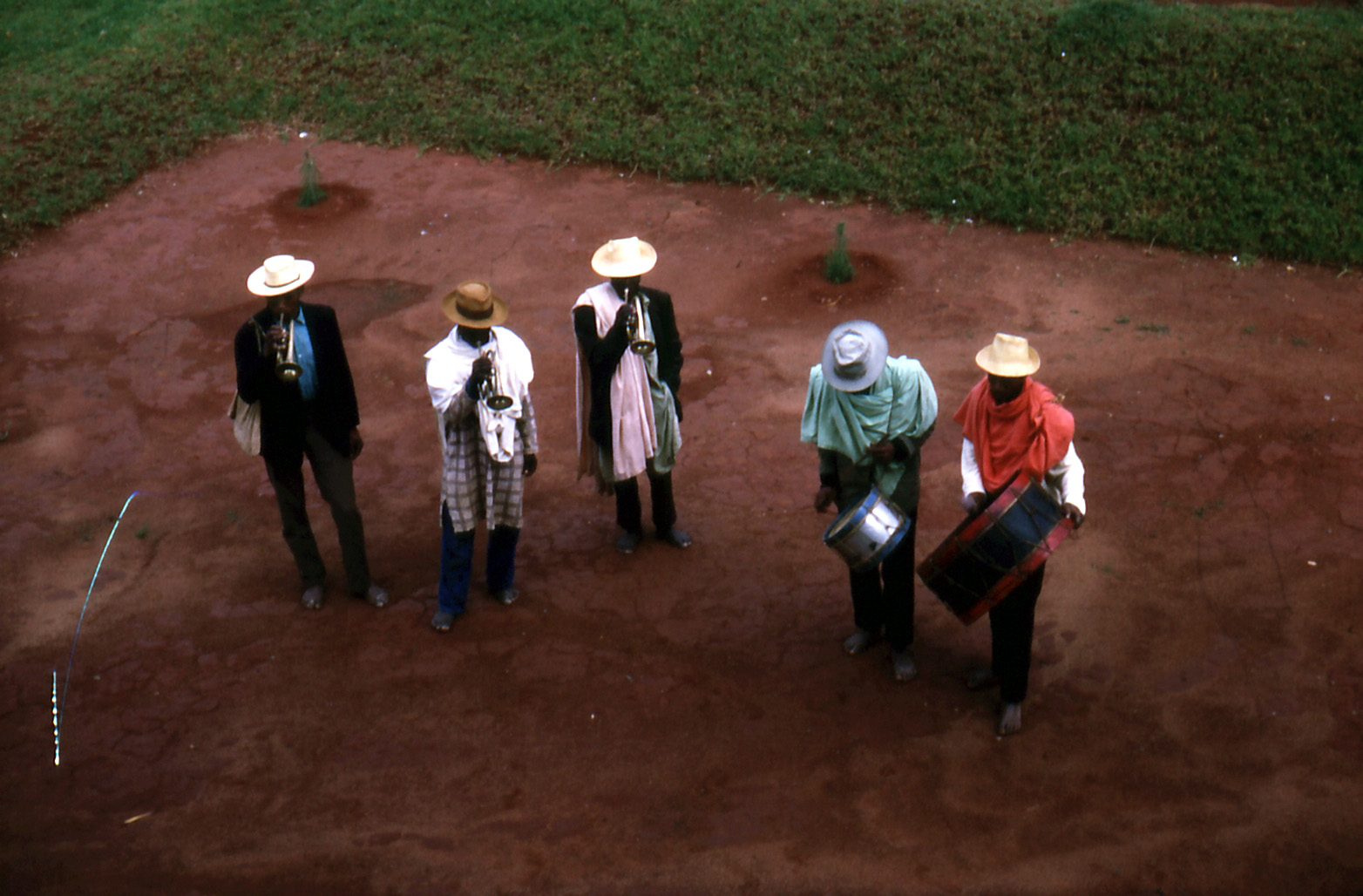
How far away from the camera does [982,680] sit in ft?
18.2

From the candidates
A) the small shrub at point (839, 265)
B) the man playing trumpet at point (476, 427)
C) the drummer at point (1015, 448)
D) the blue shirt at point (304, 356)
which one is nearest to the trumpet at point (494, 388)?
the man playing trumpet at point (476, 427)

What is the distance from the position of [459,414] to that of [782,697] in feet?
6.93

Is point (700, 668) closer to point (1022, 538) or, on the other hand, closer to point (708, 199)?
point (1022, 538)

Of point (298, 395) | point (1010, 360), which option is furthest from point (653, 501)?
point (1010, 360)

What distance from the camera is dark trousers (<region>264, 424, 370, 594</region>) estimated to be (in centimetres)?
596

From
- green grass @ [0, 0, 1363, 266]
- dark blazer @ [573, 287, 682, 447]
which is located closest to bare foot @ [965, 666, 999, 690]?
dark blazer @ [573, 287, 682, 447]

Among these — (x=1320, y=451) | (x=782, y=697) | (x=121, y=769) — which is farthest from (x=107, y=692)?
(x=1320, y=451)

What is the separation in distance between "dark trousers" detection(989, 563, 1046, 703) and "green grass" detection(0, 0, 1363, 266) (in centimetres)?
665

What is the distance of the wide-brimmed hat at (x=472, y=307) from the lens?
5456mm

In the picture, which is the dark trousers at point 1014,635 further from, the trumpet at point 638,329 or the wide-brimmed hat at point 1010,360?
the trumpet at point 638,329

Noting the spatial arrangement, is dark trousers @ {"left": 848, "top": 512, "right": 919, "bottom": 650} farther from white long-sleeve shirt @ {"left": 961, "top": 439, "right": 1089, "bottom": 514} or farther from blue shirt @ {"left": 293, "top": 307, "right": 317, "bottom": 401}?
blue shirt @ {"left": 293, "top": 307, "right": 317, "bottom": 401}

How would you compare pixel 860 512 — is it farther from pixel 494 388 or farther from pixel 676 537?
pixel 676 537

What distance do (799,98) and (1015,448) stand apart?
9044 millimetres

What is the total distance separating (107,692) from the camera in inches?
227
